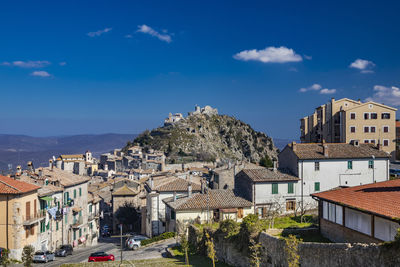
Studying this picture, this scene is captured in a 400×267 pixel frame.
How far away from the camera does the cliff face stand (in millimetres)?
157625

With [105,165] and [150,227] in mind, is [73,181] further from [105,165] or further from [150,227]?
[105,165]

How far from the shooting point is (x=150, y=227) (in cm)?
4972

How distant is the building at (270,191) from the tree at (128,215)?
25.2 meters

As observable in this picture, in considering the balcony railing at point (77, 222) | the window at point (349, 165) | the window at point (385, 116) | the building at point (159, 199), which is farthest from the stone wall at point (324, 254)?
the window at point (385, 116)

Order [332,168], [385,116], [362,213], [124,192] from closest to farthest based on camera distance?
[362,213], [332,168], [124,192], [385,116]

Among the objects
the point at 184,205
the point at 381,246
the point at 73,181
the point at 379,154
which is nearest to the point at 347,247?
the point at 381,246

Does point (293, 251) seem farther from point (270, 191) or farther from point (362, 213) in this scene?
point (270, 191)

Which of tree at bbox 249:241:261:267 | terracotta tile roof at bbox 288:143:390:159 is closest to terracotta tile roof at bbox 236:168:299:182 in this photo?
terracotta tile roof at bbox 288:143:390:159

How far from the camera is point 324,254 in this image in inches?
592

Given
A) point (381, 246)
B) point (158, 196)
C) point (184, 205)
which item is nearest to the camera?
point (381, 246)

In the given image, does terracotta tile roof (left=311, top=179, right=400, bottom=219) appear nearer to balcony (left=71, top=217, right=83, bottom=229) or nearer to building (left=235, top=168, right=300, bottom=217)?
building (left=235, top=168, right=300, bottom=217)

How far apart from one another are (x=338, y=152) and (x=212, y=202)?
16292 millimetres

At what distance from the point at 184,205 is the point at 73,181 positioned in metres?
17.4

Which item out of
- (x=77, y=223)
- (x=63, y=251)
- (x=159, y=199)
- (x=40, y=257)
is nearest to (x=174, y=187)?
(x=159, y=199)
